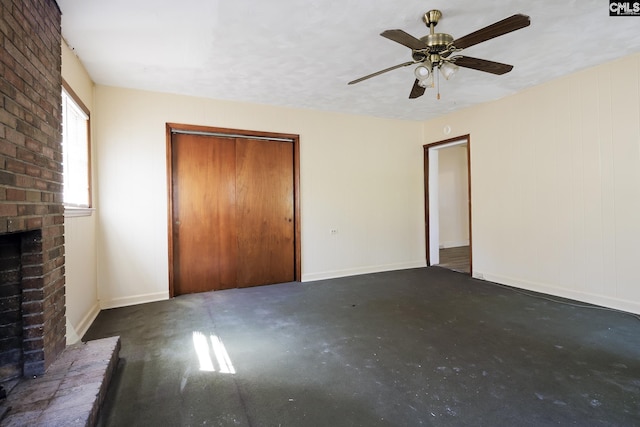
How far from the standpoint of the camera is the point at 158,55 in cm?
293

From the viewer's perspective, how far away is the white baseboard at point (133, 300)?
140 inches

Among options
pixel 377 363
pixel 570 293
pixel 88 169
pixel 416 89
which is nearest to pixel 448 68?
pixel 416 89

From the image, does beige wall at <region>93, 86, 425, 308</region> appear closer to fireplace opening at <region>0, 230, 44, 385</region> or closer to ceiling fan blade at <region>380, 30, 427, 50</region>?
fireplace opening at <region>0, 230, 44, 385</region>

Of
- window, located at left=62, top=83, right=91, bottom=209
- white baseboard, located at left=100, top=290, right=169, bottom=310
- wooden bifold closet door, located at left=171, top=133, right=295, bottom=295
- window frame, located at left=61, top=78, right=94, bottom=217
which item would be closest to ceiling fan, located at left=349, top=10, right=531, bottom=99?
wooden bifold closet door, located at left=171, top=133, right=295, bottom=295

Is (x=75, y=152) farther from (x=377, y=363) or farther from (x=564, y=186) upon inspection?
(x=564, y=186)

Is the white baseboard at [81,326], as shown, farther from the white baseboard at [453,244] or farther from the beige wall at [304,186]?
the white baseboard at [453,244]

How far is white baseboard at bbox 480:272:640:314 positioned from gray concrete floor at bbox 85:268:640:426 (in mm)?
168

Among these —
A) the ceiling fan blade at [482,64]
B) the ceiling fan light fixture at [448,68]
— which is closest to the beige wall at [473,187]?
the ceiling fan blade at [482,64]

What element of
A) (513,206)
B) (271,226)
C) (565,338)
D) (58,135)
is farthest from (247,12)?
(513,206)

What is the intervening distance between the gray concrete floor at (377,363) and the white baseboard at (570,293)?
168 mm

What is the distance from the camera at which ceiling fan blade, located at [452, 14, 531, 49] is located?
186 cm

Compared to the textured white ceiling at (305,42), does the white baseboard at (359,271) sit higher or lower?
lower

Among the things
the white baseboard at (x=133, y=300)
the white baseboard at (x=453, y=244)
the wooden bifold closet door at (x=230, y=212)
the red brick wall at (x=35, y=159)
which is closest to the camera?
the red brick wall at (x=35, y=159)

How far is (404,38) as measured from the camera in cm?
207
